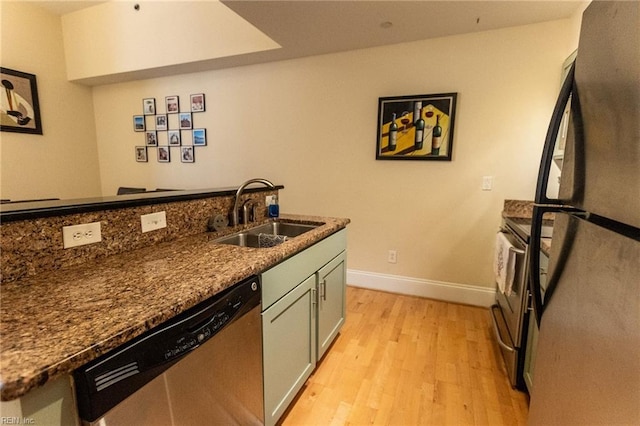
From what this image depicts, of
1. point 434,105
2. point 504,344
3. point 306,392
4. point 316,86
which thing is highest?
point 316,86

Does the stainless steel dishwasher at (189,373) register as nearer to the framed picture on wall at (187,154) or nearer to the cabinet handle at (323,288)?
the cabinet handle at (323,288)

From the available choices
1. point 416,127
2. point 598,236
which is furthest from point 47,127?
point 598,236

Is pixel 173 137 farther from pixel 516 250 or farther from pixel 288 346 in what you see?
pixel 516 250

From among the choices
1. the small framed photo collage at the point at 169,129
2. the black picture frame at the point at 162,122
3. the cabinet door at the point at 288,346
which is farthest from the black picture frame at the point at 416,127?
the black picture frame at the point at 162,122

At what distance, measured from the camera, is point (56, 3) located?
3438 millimetres

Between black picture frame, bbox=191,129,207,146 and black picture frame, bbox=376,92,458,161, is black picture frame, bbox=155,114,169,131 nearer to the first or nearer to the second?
black picture frame, bbox=191,129,207,146

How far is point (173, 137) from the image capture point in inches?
149

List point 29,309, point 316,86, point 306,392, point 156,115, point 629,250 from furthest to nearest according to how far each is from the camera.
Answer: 1. point 156,115
2. point 316,86
3. point 306,392
4. point 29,309
5. point 629,250

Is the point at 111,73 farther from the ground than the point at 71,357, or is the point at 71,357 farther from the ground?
the point at 111,73

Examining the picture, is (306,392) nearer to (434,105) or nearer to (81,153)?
(434,105)

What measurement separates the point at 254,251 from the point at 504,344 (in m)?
1.63

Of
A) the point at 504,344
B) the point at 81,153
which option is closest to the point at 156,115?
the point at 81,153

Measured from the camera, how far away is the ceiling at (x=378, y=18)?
80.1 inches

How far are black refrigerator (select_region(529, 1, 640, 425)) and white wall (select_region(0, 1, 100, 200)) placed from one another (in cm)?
499
